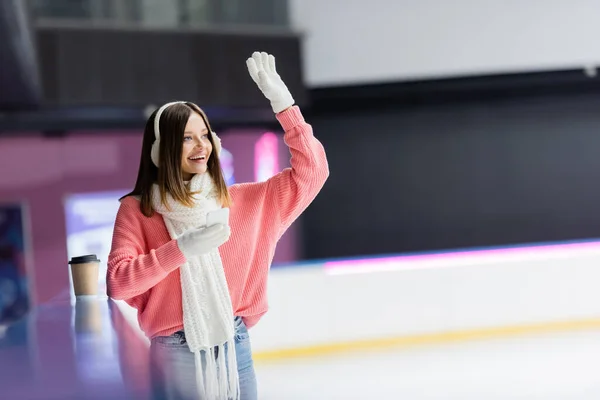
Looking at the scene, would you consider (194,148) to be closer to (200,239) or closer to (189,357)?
(200,239)

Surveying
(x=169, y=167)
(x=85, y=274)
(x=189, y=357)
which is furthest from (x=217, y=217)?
(x=85, y=274)

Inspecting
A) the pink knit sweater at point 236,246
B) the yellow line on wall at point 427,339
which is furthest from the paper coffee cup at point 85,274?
the yellow line on wall at point 427,339

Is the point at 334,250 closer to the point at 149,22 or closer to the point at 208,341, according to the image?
the point at 149,22

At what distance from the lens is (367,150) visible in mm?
7352

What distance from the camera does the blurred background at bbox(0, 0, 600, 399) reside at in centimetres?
502

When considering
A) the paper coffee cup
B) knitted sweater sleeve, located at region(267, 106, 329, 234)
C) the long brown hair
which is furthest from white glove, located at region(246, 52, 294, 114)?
the paper coffee cup

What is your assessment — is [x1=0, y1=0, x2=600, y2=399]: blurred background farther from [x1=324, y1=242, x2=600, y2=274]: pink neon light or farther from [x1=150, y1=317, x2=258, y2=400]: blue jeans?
[x1=150, y1=317, x2=258, y2=400]: blue jeans

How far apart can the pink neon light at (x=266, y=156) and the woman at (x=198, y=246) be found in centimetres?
553

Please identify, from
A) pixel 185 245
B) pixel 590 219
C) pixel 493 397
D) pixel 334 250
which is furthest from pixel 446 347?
pixel 185 245

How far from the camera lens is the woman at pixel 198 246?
4.56 ft

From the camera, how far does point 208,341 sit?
4.72 ft

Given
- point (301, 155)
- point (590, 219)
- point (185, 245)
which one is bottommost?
point (590, 219)

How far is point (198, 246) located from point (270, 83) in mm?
424

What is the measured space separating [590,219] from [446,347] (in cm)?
329
